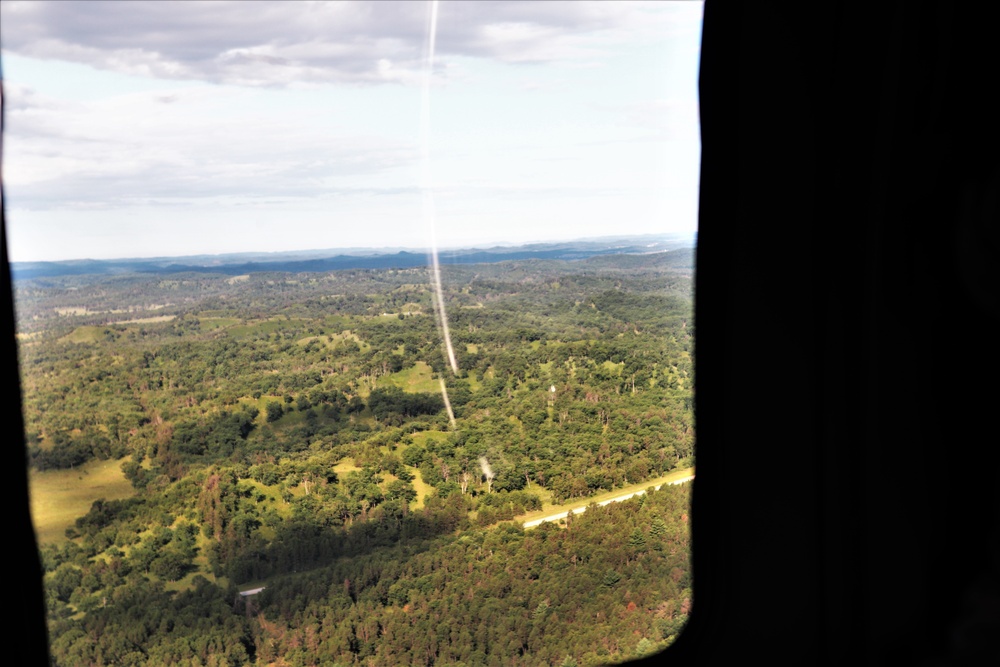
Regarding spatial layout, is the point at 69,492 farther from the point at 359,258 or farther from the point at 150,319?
the point at 359,258

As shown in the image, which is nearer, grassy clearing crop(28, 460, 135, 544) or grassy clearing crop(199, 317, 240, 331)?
grassy clearing crop(28, 460, 135, 544)

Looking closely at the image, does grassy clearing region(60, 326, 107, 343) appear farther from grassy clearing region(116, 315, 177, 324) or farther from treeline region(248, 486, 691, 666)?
treeline region(248, 486, 691, 666)

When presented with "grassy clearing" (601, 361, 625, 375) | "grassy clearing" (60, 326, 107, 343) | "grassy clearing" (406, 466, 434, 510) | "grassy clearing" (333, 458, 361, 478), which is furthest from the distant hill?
"grassy clearing" (406, 466, 434, 510)

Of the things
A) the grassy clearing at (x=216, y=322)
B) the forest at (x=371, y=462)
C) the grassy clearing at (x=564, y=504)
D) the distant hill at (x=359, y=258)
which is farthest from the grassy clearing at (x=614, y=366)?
the grassy clearing at (x=216, y=322)

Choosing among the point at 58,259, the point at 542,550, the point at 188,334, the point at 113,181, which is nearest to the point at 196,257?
the point at 188,334

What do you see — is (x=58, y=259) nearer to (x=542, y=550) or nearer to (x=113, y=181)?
(x=113, y=181)

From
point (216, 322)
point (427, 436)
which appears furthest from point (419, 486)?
point (216, 322)
